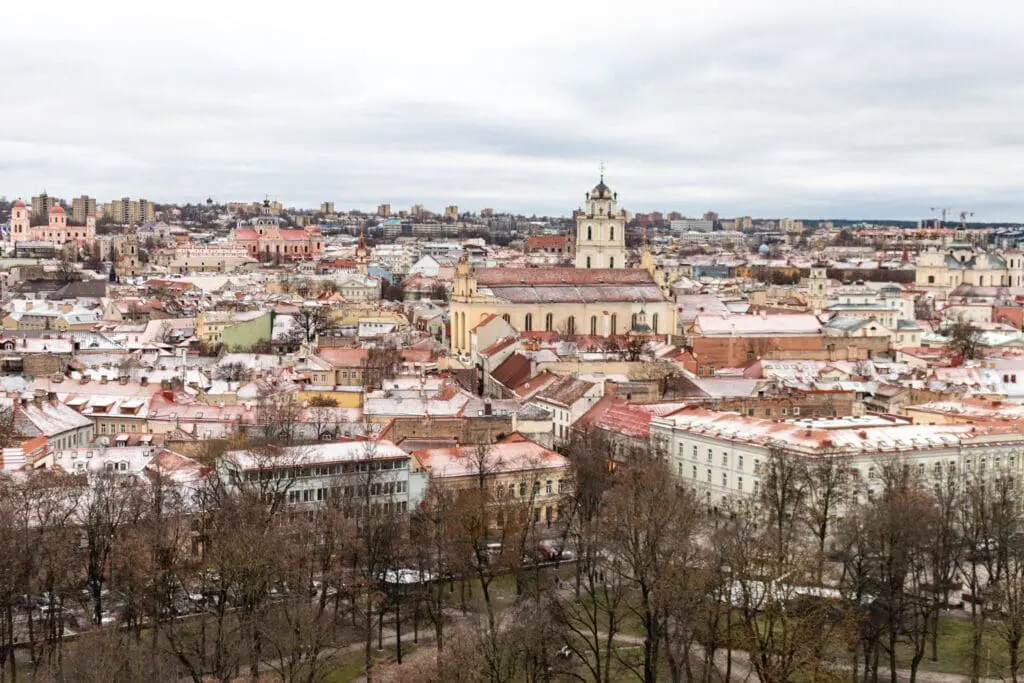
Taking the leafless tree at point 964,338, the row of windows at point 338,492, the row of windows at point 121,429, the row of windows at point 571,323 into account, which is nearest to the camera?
the row of windows at point 338,492

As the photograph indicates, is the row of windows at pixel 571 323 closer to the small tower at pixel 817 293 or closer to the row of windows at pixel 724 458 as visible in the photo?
the small tower at pixel 817 293

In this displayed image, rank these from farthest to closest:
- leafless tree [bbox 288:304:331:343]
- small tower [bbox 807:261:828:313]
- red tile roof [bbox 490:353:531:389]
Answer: small tower [bbox 807:261:828:313] < leafless tree [bbox 288:304:331:343] < red tile roof [bbox 490:353:531:389]

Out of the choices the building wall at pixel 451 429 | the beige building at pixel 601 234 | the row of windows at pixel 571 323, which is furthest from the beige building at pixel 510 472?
the beige building at pixel 601 234

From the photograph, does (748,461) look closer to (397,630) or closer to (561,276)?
(397,630)

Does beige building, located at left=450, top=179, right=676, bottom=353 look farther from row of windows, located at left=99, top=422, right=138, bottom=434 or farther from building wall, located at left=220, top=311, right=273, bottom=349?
row of windows, located at left=99, top=422, right=138, bottom=434

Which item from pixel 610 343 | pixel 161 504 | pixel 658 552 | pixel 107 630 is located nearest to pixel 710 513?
pixel 658 552

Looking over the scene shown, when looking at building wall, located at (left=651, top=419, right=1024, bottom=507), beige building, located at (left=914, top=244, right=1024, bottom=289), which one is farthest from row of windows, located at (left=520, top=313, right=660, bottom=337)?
beige building, located at (left=914, top=244, right=1024, bottom=289)
